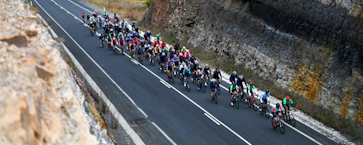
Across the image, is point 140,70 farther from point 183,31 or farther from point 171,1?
point 171,1

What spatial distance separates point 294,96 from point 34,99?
53.7ft

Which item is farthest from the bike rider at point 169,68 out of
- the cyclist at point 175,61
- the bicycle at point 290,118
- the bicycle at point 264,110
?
the bicycle at point 290,118

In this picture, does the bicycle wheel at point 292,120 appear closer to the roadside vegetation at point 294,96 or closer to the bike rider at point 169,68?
the roadside vegetation at point 294,96

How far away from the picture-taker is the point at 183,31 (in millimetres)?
35062

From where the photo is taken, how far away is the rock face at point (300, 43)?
59.7 feet

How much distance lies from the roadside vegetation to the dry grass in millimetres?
14747

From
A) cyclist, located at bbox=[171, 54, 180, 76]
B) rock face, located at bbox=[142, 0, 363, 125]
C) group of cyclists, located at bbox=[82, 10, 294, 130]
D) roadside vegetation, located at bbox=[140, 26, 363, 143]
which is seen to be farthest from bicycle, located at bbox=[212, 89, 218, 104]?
cyclist, located at bbox=[171, 54, 180, 76]

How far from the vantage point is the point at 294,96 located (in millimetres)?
20547

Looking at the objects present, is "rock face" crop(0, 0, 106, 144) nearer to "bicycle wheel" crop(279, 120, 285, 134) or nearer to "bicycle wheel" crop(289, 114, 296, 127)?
"bicycle wheel" crop(279, 120, 285, 134)

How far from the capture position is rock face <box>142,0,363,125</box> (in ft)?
59.7

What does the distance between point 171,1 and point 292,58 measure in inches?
719

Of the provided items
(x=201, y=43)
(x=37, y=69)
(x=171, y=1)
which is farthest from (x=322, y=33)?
(x=171, y=1)

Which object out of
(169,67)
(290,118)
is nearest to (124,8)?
(169,67)

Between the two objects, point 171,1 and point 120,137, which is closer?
point 120,137
